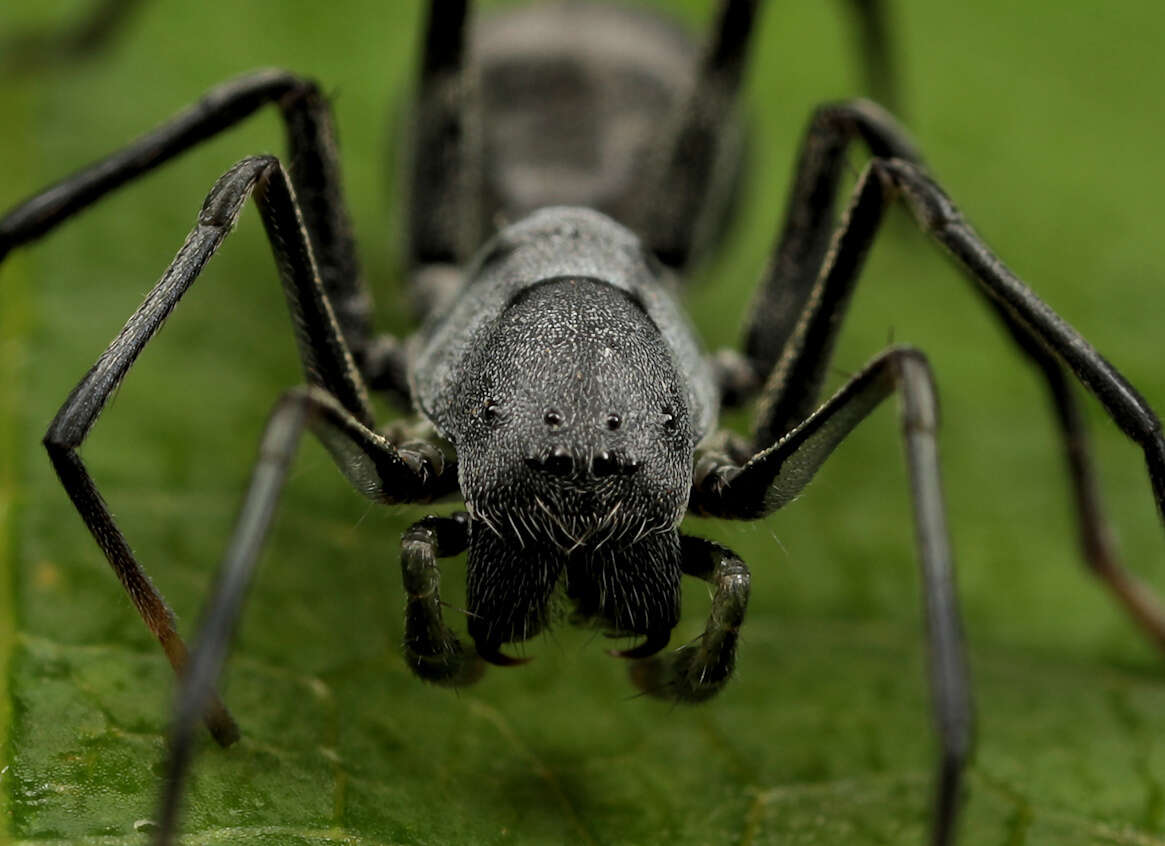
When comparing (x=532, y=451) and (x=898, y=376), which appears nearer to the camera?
(x=898, y=376)

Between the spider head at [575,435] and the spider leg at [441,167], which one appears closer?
the spider head at [575,435]

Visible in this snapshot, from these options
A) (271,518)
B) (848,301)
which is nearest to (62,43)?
(848,301)

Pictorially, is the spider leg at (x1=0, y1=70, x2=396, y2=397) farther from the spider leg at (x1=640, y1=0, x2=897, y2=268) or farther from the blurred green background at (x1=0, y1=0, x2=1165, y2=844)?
the spider leg at (x1=640, y1=0, x2=897, y2=268)

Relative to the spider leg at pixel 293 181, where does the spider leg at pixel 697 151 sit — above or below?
above

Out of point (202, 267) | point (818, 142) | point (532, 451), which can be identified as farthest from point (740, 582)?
point (818, 142)

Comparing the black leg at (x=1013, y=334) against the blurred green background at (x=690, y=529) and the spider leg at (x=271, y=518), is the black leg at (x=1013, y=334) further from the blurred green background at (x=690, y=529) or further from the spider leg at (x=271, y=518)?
the spider leg at (x=271, y=518)

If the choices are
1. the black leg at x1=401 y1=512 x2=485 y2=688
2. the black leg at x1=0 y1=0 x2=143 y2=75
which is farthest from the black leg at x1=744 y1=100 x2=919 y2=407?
the black leg at x1=0 y1=0 x2=143 y2=75

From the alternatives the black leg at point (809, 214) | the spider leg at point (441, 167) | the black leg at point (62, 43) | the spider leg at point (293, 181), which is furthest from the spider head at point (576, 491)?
the black leg at point (62, 43)

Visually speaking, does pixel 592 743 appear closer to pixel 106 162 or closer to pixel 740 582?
pixel 740 582
